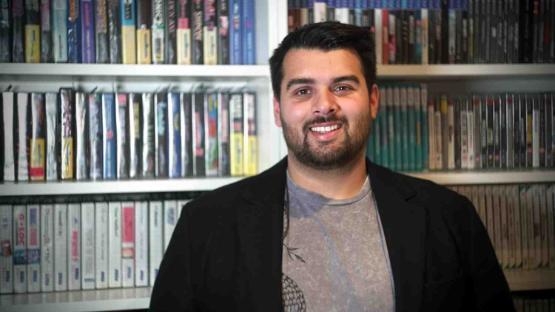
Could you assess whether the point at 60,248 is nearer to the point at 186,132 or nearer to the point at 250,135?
the point at 186,132

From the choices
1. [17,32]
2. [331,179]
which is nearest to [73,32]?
[17,32]

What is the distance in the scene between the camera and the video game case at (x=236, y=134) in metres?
1.66

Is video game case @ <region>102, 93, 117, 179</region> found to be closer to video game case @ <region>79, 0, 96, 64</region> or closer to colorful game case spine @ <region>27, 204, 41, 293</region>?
video game case @ <region>79, 0, 96, 64</region>

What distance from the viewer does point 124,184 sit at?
5.00ft

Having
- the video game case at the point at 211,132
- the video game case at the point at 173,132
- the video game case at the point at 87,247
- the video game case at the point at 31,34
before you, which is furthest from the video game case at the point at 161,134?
the video game case at the point at 31,34

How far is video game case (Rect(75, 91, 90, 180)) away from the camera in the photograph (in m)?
1.58

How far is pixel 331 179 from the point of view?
4.28ft

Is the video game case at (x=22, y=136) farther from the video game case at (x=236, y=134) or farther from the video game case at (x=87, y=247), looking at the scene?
the video game case at (x=236, y=134)

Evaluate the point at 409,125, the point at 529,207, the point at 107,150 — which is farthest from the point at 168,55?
the point at 529,207

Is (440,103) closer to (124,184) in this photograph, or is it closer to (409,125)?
(409,125)

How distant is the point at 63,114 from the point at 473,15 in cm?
123

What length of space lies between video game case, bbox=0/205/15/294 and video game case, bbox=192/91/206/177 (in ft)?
1.70

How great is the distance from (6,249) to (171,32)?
2.45ft

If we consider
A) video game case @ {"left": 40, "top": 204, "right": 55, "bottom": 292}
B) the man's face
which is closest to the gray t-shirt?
the man's face
